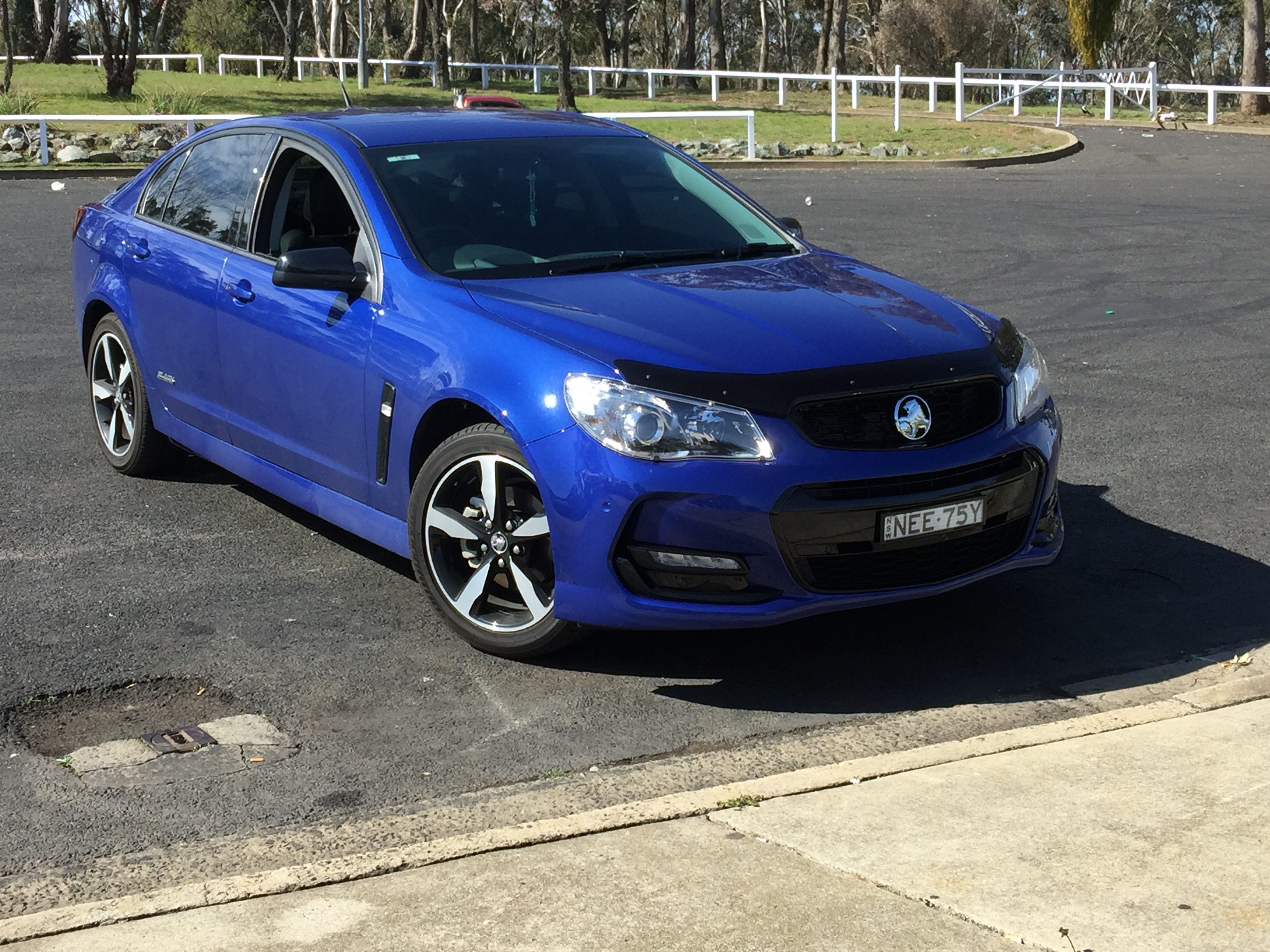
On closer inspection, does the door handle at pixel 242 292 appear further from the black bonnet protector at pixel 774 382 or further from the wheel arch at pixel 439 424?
the black bonnet protector at pixel 774 382

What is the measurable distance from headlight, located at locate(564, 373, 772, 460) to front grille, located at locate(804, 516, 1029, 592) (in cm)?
41

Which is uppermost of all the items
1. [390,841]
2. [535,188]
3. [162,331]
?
[535,188]

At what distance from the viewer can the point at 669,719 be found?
4789 mm

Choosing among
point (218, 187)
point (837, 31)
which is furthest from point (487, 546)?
point (837, 31)

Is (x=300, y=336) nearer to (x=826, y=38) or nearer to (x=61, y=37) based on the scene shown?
(x=61, y=37)

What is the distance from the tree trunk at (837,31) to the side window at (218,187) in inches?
2137

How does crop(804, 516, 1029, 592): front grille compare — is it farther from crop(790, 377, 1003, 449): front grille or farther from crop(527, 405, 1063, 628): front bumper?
crop(790, 377, 1003, 449): front grille

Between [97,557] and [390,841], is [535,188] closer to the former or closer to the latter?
[97,557]

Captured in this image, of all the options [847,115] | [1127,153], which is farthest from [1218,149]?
[847,115]

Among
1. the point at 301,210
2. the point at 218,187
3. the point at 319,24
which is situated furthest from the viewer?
the point at 319,24

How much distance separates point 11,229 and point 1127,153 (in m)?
18.7

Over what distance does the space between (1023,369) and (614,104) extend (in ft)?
136

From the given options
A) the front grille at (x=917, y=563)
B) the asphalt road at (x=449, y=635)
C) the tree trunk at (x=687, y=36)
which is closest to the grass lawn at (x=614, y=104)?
the tree trunk at (x=687, y=36)

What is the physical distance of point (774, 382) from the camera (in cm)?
473
